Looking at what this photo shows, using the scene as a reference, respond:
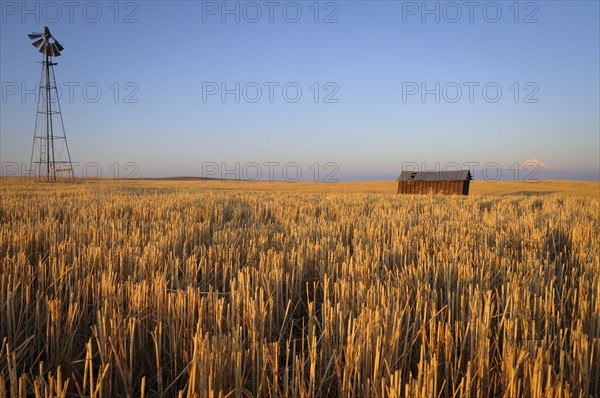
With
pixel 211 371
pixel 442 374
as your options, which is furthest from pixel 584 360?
pixel 211 371

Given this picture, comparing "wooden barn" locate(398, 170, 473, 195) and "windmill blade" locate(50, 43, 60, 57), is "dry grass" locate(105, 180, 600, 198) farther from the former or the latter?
"windmill blade" locate(50, 43, 60, 57)

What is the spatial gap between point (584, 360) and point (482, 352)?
0.39m

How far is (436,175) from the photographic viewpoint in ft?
109

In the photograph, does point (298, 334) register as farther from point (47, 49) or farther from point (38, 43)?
point (38, 43)

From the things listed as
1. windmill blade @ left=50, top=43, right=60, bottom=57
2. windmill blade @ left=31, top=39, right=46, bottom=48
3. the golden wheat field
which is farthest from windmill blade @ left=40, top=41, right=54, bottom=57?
the golden wheat field

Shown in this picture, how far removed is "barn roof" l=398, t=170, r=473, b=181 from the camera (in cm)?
3073

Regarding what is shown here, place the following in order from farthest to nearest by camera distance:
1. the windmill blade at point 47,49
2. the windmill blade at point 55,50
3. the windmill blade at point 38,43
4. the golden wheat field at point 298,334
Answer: the windmill blade at point 38,43 < the windmill blade at point 55,50 < the windmill blade at point 47,49 < the golden wheat field at point 298,334

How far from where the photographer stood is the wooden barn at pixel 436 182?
30484 mm

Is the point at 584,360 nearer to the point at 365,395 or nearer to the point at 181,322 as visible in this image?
the point at 365,395

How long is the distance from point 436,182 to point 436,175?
1092mm

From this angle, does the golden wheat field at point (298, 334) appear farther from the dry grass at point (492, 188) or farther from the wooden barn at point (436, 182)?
the dry grass at point (492, 188)

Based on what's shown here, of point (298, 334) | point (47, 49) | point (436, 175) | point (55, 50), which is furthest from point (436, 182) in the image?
point (47, 49)

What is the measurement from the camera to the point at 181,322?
1.87 metres

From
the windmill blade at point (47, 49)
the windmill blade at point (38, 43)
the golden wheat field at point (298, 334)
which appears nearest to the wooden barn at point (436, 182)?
the golden wheat field at point (298, 334)
